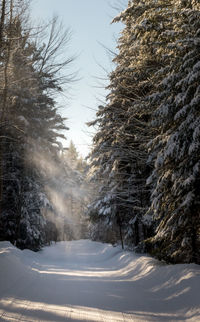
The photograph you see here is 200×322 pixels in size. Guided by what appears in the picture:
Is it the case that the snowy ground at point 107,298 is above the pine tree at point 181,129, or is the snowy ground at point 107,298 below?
below

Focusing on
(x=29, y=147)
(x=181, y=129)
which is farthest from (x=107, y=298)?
(x=29, y=147)

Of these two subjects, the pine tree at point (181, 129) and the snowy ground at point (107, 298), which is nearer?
the snowy ground at point (107, 298)

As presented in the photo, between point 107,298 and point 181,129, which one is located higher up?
point 181,129

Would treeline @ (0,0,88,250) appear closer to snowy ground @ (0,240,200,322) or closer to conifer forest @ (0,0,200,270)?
conifer forest @ (0,0,200,270)

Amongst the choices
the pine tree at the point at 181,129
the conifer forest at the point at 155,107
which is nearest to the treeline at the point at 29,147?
the conifer forest at the point at 155,107

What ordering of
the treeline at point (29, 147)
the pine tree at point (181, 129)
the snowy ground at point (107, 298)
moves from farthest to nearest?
the treeline at point (29, 147)
the pine tree at point (181, 129)
the snowy ground at point (107, 298)

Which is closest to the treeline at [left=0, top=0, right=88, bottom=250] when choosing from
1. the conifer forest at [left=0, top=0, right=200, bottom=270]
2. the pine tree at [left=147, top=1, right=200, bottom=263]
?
the conifer forest at [left=0, top=0, right=200, bottom=270]

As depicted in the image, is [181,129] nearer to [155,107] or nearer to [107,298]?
[155,107]

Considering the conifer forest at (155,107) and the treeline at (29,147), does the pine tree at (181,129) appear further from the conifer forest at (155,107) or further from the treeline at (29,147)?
the treeline at (29,147)

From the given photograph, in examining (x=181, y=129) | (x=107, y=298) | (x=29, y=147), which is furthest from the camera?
(x=29, y=147)

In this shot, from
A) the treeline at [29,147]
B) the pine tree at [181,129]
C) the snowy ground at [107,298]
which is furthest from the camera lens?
the treeline at [29,147]

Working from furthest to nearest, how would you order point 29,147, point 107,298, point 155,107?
point 29,147 → point 155,107 → point 107,298

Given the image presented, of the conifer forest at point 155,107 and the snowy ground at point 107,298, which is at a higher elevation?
the conifer forest at point 155,107

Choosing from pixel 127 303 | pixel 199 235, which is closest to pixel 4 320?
pixel 127 303
